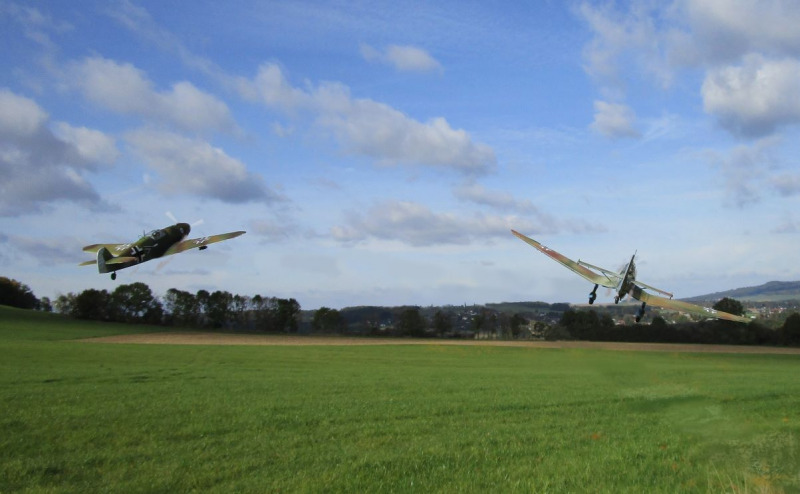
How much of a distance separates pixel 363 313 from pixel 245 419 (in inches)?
4351

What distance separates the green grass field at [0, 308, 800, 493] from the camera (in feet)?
37.2

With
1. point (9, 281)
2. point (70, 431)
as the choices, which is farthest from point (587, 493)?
point (9, 281)

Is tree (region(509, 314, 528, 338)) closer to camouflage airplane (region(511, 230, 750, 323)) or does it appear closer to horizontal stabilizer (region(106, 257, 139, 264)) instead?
camouflage airplane (region(511, 230, 750, 323))

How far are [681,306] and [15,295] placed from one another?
152 meters

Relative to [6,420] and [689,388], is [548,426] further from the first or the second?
[6,420]

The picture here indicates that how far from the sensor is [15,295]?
446 ft

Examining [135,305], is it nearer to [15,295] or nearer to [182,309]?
[182,309]

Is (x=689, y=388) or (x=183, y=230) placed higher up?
(x=183, y=230)

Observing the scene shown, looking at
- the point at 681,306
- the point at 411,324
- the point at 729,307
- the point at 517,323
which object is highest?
the point at 729,307

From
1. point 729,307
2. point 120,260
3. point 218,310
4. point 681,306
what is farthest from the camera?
point 218,310

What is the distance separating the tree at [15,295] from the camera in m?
132

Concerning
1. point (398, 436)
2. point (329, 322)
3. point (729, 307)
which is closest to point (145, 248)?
point (398, 436)

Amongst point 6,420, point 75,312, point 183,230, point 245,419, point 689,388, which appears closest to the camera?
point 6,420

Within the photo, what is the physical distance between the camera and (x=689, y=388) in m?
27.2
